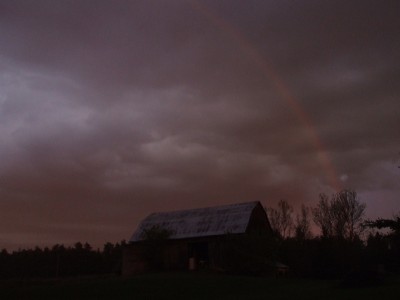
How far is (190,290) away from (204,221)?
21828 millimetres

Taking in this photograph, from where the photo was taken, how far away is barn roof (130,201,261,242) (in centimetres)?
5119

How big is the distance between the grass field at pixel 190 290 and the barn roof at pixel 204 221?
13924mm

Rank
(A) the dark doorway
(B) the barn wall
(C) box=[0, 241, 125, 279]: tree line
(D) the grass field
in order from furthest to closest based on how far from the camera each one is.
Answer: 1. (C) box=[0, 241, 125, 279]: tree line
2. (A) the dark doorway
3. (B) the barn wall
4. (D) the grass field

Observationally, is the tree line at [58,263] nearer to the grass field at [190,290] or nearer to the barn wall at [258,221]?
the barn wall at [258,221]

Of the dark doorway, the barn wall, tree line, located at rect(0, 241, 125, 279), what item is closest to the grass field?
the barn wall

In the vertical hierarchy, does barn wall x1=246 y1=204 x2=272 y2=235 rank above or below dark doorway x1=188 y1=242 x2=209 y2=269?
above

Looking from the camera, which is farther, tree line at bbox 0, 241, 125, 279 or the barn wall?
tree line at bbox 0, 241, 125, 279

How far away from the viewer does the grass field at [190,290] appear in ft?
86.7

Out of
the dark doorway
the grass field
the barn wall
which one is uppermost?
the barn wall

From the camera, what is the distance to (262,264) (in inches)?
1736

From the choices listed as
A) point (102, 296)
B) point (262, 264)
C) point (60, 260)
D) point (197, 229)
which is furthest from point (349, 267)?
point (60, 260)

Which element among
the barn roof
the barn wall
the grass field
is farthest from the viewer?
the barn roof

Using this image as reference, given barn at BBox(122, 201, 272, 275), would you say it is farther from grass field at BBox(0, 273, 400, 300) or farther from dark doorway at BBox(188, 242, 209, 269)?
grass field at BBox(0, 273, 400, 300)

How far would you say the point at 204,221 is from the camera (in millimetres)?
53688
